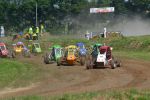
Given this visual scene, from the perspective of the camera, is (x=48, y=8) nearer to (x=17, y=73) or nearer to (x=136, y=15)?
(x=136, y=15)

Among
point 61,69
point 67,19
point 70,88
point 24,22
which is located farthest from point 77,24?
point 70,88

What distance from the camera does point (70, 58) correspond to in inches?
1192

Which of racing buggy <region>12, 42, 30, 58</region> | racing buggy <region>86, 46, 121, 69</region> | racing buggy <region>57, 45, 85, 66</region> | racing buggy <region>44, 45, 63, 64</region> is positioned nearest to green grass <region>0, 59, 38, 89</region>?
racing buggy <region>57, 45, 85, 66</region>

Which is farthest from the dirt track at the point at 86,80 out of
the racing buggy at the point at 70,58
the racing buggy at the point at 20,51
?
the racing buggy at the point at 20,51

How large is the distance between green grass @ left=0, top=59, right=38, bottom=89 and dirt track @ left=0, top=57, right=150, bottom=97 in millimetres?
885

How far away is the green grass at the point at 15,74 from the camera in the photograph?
2273 cm

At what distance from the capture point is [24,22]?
9925cm

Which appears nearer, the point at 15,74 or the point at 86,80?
the point at 86,80

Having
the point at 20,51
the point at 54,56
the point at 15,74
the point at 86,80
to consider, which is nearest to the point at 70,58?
the point at 54,56

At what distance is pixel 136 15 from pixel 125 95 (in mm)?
82132

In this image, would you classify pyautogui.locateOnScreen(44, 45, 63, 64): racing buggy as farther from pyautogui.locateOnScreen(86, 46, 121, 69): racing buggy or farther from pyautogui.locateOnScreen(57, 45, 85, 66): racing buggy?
pyautogui.locateOnScreen(86, 46, 121, 69): racing buggy

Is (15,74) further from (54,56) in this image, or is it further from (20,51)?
(20,51)

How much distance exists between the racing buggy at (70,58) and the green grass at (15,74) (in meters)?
2.28

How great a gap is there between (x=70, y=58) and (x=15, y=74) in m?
5.12
